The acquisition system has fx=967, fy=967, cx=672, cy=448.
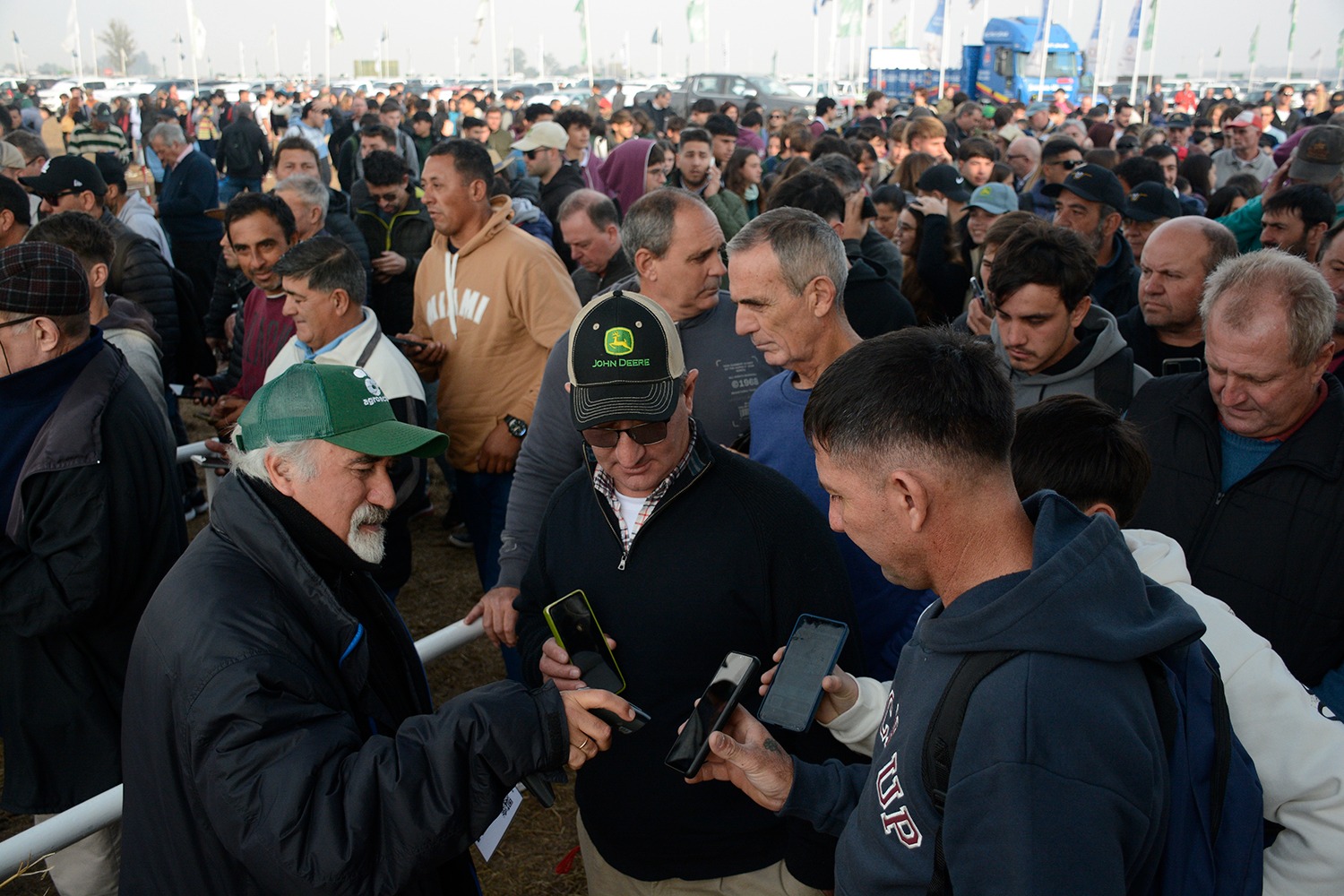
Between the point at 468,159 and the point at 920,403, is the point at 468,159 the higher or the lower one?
the higher one

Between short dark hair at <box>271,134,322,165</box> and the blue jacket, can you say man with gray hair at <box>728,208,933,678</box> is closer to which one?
short dark hair at <box>271,134,322,165</box>

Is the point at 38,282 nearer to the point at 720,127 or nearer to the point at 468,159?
the point at 468,159

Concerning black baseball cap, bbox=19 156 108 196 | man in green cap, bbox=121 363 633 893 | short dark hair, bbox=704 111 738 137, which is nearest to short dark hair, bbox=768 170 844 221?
man in green cap, bbox=121 363 633 893

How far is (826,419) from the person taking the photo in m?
1.63

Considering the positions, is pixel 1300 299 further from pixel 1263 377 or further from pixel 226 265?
pixel 226 265

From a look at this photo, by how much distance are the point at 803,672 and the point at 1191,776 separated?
2.65ft

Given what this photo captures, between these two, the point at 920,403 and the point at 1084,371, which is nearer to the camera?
the point at 920,403

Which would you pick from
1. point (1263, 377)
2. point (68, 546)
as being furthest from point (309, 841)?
point (1263, 377)

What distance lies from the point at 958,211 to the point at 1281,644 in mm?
4954

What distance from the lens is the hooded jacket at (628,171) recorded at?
358 inches

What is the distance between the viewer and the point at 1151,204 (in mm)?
5980

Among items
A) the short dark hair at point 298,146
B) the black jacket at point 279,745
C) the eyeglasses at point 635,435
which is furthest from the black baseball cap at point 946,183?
the black jacket at point 279,745

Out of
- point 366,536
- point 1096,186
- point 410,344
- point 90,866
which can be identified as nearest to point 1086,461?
point 366,536

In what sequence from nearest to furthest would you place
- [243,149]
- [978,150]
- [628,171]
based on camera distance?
[978,150]
[628,171]
[243,149]
